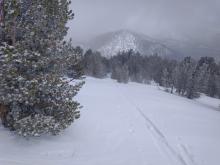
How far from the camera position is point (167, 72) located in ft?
322

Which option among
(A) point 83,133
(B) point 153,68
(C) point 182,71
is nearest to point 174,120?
(A) point 83,133

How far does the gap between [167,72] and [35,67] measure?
292 ft

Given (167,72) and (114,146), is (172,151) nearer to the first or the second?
(114,146)

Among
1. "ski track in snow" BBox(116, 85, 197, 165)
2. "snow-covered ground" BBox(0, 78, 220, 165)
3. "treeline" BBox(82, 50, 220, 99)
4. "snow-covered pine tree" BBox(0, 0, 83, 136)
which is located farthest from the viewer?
"treeline" BBox(82, 50, 220, 99)

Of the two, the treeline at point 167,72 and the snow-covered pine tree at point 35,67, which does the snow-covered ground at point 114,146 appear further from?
the treeline at point 167,72

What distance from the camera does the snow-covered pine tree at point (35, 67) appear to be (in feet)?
36.8

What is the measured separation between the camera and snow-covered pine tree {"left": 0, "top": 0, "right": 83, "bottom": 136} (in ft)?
36.8

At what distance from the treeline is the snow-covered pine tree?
1429 inches

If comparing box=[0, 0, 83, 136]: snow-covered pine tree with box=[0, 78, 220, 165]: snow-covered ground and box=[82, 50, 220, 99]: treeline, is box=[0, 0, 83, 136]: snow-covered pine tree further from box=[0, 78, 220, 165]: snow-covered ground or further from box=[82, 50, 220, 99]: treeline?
box=[82, 50, 220, 99]: treeline

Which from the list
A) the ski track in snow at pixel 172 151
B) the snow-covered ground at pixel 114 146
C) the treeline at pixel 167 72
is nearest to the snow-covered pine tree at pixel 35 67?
the snow-covered ground at pixel 114 146

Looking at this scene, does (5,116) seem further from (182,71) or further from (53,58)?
(182,71)

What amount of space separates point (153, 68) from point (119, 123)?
11604 cm

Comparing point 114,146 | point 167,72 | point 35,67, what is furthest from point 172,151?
point 167,72

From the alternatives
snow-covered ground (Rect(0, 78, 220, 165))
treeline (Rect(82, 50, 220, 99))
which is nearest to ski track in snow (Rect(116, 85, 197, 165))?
snow-covered ground (Rect(0, 78, 220, 165))
